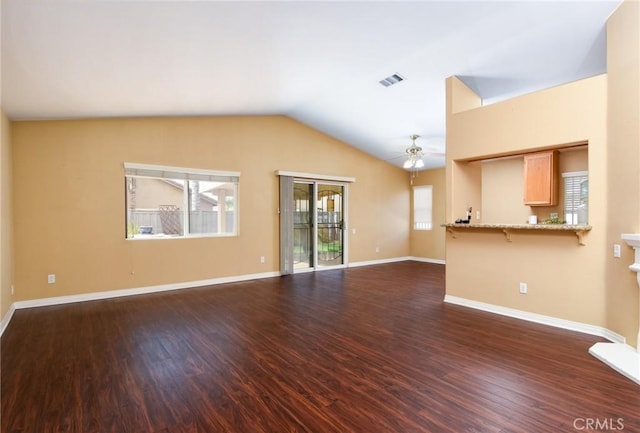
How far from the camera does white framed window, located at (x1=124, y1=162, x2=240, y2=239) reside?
5082mm

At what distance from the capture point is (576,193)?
5.17 m

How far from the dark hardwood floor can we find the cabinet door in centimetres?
251

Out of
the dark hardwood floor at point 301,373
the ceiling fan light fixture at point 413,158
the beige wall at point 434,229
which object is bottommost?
the dark hardwood floor at point 301,373

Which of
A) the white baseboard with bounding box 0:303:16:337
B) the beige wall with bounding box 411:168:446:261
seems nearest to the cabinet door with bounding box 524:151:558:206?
the beige wall with bounding box 411:168:446:261

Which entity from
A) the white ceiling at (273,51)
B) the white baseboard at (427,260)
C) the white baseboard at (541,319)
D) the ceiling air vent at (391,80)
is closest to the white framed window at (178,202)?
the white ceiling at (273,51)

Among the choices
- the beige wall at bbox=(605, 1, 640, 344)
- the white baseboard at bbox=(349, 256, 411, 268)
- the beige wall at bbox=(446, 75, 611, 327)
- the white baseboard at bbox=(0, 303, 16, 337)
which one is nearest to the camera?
the beige wall at bbox=(605, 1, 640, 344)

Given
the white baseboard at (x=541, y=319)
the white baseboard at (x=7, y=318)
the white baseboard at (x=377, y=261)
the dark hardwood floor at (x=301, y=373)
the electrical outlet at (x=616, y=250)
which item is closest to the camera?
the dark hardwood floor at (x=301, y=373)

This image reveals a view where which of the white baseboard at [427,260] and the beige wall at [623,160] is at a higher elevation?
the beige wall at [623,160]

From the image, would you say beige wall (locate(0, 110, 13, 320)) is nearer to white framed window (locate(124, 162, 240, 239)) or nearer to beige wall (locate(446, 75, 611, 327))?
white framed window (locate(124, 162, 240, 239))

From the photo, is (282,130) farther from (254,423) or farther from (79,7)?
(254,423)

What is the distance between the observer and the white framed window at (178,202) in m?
5.08

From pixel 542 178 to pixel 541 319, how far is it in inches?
97.7

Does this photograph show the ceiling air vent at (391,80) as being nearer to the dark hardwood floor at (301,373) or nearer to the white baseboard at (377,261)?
the dark hardwood floor at (301,373)

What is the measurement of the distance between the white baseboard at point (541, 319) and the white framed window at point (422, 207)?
14.8ft
